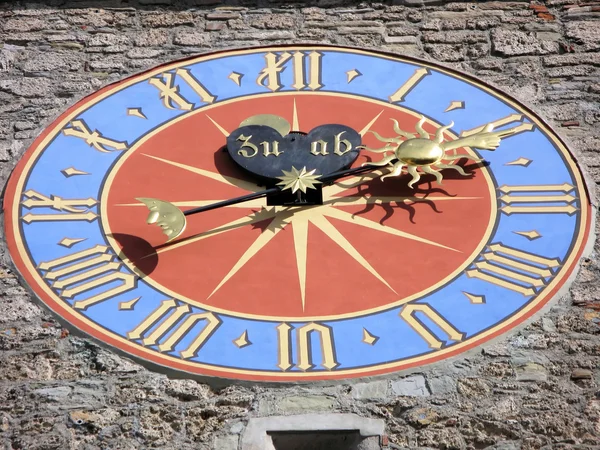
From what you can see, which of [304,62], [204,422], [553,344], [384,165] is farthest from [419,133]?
[204,422]

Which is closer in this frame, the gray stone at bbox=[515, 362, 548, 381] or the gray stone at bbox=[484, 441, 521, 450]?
the gray stone at bbox=[484, 441, 521, 450]

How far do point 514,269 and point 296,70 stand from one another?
81.4 inches

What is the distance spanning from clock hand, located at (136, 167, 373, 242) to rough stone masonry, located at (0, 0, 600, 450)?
79 cm

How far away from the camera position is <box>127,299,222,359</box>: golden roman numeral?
8.85 m

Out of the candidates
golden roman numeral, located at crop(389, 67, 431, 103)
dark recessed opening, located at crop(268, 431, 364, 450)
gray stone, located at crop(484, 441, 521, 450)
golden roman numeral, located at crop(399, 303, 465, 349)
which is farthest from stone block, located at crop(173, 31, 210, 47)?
gray stone, located at crop(484, 441, 521, 450)

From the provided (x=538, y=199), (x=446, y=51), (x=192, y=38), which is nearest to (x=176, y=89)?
(x=192, y=38)

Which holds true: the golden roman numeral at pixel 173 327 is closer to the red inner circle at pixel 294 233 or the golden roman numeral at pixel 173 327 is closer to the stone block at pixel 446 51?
the red inner circle at pixel 294 233

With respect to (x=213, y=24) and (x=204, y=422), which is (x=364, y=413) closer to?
(x=204, y=422)

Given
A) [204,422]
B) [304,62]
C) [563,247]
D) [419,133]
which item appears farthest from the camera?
[304,62]

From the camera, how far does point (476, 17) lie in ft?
36.2

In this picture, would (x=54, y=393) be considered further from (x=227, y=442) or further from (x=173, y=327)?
(x=227, y=442)

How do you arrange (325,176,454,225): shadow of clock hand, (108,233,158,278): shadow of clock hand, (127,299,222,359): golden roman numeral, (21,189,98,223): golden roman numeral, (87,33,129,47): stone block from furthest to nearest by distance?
(87,33,129,47): stone block
(325,176,454,225): shadow of clock hand
(21,189,98,223): golden roman numeral
(108,233,158,278): shadow of clock hand
(127,299,222,359): golden roman numeral

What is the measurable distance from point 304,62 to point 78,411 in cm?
298

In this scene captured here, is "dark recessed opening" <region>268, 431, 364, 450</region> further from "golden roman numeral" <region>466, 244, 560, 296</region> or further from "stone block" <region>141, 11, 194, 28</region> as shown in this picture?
"stone block" <region>141, 11, 194, 28</region>
